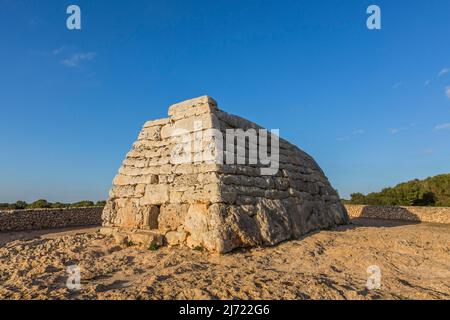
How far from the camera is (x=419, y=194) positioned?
2464cm

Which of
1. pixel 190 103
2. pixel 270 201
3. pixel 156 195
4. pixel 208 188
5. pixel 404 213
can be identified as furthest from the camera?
pixel 404 213

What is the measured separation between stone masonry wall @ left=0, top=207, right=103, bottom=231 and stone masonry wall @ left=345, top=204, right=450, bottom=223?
56.6 ft

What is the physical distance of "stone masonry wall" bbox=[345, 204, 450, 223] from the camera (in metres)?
17.0

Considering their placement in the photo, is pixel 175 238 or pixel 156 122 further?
pixel 156 122

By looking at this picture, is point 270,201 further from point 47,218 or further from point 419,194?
point 419,194

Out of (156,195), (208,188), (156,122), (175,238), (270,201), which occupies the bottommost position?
(175,238)

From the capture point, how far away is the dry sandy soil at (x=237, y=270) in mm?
3500

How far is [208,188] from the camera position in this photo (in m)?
6.10

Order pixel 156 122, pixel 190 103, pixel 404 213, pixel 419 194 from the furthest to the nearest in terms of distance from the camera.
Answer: pixel 419 194, pixel 404 213, pixel 156 122, pixel 190 103

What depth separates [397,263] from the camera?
5.08 m

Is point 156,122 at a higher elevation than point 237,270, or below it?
higher

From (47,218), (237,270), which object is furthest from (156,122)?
(47,218)

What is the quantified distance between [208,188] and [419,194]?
2529 centimetres

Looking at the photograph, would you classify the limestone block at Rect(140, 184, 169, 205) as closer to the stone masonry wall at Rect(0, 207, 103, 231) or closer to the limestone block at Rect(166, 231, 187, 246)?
the limestone block at Rect(166, 231, 187, 246)
